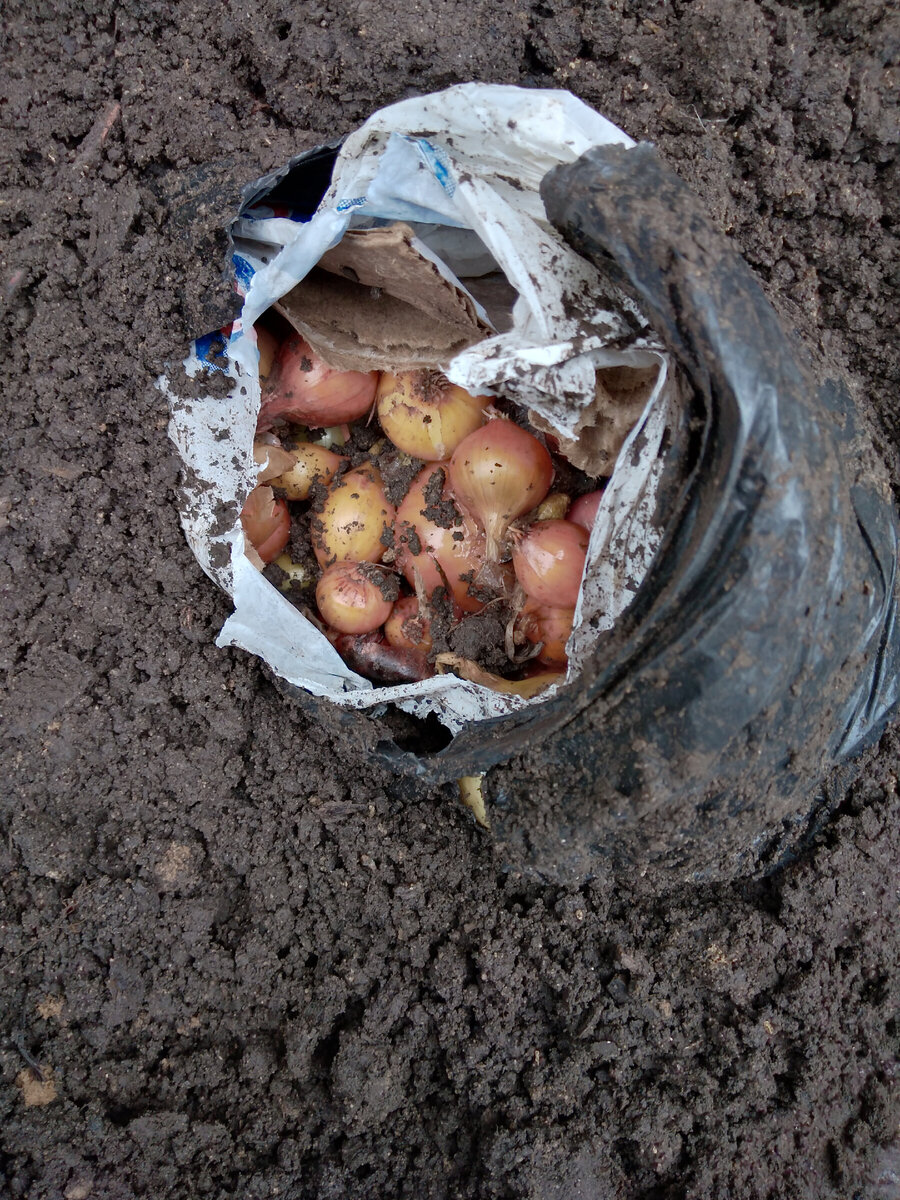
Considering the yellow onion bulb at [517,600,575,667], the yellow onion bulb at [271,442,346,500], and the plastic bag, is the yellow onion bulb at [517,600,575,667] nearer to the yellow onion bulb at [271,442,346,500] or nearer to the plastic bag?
the plastic bag

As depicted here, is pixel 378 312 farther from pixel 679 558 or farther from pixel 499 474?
pixel 679 558

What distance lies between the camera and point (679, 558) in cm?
111

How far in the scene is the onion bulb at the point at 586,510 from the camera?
5.16ft

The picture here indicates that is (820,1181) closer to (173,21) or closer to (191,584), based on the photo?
(191,584)

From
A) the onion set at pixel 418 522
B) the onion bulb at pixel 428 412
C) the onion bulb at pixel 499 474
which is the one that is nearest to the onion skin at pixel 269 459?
the onion set at pixel 418 522

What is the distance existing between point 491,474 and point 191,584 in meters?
0.64

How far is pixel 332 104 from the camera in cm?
150

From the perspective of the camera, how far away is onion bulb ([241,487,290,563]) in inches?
65.0

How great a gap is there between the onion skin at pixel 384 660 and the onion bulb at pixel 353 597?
0.04 metres

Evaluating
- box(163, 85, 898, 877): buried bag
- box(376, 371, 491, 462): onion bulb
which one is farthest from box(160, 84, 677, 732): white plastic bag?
box(376, 371, 491, 462): onion bulb

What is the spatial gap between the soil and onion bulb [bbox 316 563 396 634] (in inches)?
11.3

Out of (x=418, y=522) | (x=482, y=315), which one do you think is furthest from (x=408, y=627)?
(x=482, y=315)

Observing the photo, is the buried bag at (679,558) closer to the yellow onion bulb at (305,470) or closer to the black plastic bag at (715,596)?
the black plastic bag at (715,596)

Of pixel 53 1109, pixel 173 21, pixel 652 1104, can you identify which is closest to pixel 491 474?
pixel 173 21
